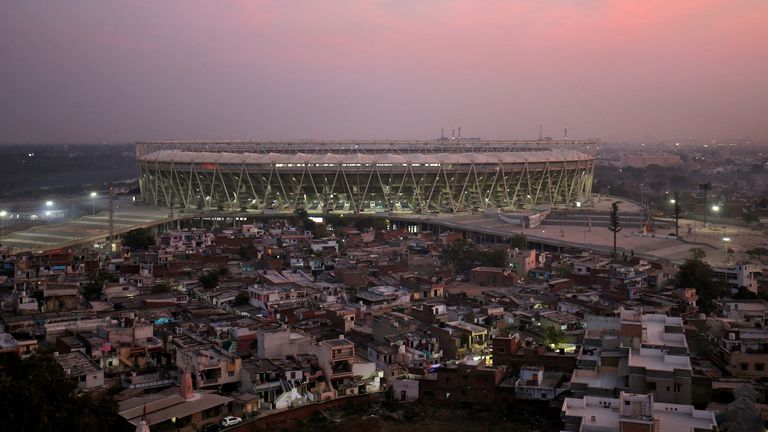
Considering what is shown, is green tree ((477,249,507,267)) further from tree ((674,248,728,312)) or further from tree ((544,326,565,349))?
tree ((544,326,565,349))

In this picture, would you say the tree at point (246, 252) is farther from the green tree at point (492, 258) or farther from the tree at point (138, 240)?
the green tree at point (492, 258)

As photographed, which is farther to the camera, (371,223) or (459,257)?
(371,223)

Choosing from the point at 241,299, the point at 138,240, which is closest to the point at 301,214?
the point at 138,240

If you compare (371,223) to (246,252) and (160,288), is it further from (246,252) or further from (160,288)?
(160,288)

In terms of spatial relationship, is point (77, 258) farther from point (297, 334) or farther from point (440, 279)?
point (297, 334)

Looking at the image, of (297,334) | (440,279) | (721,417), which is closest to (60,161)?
(440,279)

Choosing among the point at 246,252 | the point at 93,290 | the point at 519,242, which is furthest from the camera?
the point at 519,242
